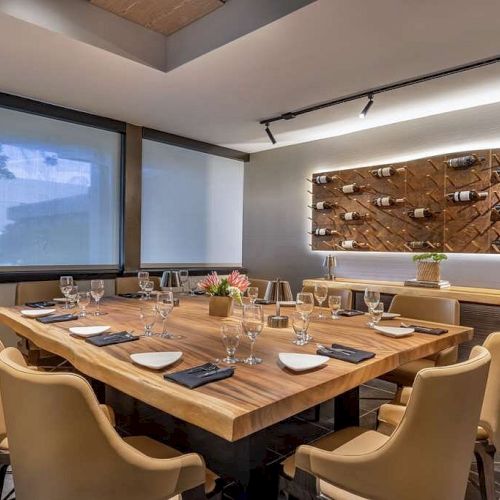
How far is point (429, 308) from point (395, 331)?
858 millimetres

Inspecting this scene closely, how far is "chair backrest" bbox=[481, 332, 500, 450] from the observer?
151cm

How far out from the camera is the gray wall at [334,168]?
12.0 ft

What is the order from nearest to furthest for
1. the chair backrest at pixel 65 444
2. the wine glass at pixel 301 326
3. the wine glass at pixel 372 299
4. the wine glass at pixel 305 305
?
the chair backrest at pixel 65 444
the wine glass at pixel 301 326
the wine glass at pixel 305 305
the wine glass at pixel 372 299

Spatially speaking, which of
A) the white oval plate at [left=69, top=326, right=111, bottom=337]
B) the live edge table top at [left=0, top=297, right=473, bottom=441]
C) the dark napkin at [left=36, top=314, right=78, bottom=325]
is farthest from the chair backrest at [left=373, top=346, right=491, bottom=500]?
the dark napkin at [left=36, top=314, right=78, bottom=325]

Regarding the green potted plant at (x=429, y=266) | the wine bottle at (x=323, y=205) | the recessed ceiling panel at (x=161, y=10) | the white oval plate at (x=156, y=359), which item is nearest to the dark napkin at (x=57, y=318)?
the white oval plate at (x=156, y=359)

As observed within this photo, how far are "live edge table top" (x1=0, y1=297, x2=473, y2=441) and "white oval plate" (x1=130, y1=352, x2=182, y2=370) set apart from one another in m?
0.02

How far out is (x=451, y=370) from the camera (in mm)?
1046

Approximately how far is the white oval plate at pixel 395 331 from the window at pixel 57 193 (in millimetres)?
3152

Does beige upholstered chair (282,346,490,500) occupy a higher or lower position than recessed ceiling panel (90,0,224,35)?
lower

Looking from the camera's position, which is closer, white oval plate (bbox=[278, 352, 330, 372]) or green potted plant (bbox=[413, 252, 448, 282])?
white oval plate (bbox=[278, 352, 330, 372])

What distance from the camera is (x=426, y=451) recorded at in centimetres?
106

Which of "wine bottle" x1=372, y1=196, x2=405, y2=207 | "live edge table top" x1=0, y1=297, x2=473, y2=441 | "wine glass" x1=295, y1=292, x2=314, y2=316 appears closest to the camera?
"live edge table top" x1=0, y1=297, x2=473, y2=441

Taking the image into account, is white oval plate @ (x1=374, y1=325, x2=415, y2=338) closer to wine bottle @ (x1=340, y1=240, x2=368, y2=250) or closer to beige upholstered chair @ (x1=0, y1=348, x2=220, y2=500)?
beige upholstered chair @ (x1=0, y1=348, x2=220, y2=500)

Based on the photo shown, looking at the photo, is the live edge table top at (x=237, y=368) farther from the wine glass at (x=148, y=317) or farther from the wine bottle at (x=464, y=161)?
the wine bottle at (x=464, y=161)
